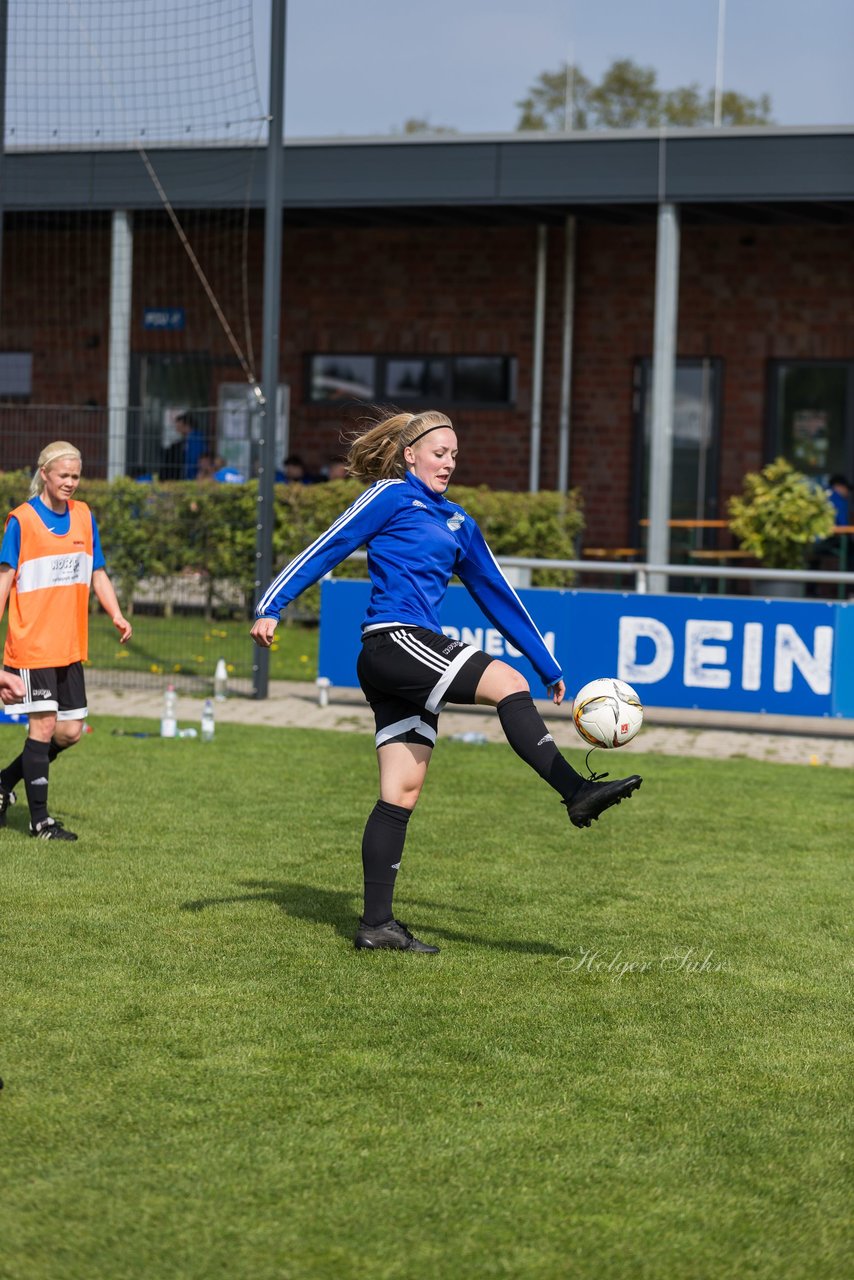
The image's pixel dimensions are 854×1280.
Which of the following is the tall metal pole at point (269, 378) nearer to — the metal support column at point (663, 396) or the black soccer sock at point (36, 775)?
the metal support column at point (663, 396)

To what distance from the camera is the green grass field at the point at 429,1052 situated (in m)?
3.49

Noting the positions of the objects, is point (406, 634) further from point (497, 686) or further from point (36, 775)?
point (36, 775)

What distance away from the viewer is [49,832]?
7562 millimetres

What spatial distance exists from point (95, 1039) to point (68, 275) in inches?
723

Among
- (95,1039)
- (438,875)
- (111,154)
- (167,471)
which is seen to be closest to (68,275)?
(111,154)

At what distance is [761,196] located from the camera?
52.0 feet

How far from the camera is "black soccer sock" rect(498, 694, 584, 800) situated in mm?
5434

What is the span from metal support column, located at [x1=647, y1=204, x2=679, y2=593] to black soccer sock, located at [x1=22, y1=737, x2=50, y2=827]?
867 cm

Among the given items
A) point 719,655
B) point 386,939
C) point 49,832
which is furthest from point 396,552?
point 719,655

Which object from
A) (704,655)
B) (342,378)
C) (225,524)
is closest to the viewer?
(704,655)

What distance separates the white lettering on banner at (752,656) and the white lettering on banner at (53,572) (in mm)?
5313

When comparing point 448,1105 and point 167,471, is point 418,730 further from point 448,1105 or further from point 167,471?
point 167,471

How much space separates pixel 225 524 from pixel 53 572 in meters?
6.15

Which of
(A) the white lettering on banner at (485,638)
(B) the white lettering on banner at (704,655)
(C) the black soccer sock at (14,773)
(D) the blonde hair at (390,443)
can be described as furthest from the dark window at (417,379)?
(D) the blonde hair at (390,443)
